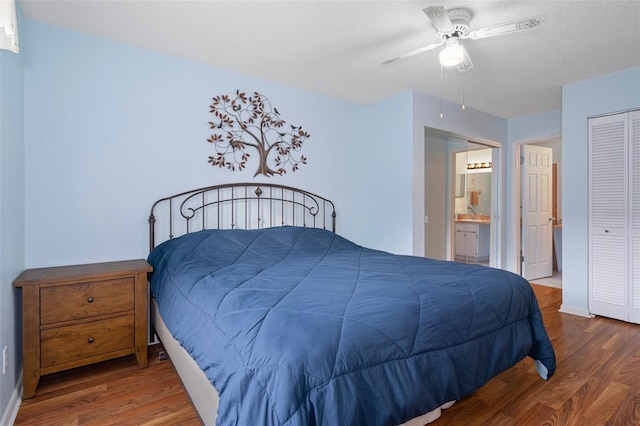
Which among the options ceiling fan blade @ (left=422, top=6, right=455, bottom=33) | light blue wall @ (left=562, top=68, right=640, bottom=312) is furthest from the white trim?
light blue wall @ (left=562, top=68, right=640, bottom=312)

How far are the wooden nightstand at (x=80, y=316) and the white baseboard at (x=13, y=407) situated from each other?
0.04 meters

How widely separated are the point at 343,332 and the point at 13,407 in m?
1.92

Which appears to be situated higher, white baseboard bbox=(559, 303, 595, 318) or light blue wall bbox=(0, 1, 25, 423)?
light blue wall bbox=(0, 1, 25, 423)

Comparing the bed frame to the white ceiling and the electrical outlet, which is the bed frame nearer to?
the electrical outlet

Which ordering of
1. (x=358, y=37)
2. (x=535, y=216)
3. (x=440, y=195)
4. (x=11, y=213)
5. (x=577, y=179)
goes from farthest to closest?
(x=440, y=195), (x=535, y=216), (x=577, y=179), (x=358, y=37), (x=11, y=213)

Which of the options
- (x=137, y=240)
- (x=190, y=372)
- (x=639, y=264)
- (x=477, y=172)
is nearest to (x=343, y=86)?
(x=137, y=240)

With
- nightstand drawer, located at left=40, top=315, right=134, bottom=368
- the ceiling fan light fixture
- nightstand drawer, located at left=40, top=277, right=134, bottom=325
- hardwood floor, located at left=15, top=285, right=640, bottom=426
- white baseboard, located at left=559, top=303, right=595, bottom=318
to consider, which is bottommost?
hardwood floor, located at left=15, top=285, right=640, bottom=426

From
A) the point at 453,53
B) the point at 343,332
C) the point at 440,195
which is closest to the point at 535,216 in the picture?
the point at 440,195

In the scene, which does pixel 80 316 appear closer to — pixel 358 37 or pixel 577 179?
pixel 358 37

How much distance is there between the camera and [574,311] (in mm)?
3494

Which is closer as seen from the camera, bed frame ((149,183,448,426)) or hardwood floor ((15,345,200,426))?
hardwood floor ((15,345,200,426))

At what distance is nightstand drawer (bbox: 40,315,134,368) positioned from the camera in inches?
77.7

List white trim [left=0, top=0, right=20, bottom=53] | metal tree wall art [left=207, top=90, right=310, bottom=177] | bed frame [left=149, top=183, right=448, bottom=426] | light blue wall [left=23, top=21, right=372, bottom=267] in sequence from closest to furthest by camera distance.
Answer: white trim [left=0, top=0, right=20, bottom=53]
light blue wall [left=23, top=21, right=372, bottom=267]
bed frame [left=149, top=183, right=448, bottom=426]
metal tree wall art [left=207, top=90, right=310, bottom=177]

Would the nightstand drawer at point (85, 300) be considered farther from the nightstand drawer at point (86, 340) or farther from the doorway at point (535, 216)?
the doorway at point (535, 216)
